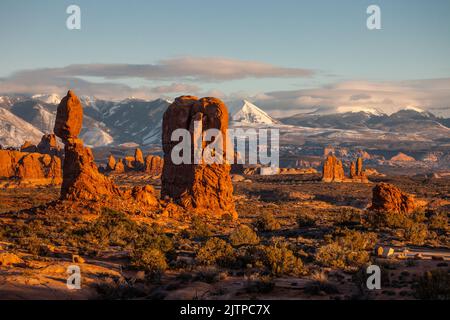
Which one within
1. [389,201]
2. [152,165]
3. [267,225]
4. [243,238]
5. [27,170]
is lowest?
[152,165]

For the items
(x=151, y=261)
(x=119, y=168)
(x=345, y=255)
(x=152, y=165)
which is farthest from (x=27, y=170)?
(x=345, y=255)

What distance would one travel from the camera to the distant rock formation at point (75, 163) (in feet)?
114

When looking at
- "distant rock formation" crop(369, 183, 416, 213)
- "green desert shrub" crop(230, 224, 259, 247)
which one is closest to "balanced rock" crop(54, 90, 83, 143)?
"green desert shrub" crop(230, 224, 259, 247)

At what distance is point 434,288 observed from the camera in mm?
14102

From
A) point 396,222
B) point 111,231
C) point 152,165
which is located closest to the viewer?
point 111,231

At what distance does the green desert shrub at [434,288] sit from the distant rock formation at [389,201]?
80.4 feet

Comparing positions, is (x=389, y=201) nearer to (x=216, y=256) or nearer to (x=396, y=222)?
(x=396, y=222)

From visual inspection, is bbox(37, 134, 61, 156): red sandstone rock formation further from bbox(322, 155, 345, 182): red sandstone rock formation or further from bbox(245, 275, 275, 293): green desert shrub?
bbox(245, 275, 275, 293): green desert shrub

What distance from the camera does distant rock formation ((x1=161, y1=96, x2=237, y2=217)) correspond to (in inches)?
1602

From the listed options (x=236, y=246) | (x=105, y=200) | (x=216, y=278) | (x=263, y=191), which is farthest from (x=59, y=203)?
(x=263, y=191)

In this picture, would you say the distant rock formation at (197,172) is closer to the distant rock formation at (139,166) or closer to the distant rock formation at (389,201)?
the distant rock formation at (389,201)

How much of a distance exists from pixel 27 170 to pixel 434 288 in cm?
8212

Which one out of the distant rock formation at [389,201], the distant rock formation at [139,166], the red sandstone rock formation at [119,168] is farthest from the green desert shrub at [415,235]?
the red sandstone rock formation at [119,168]
